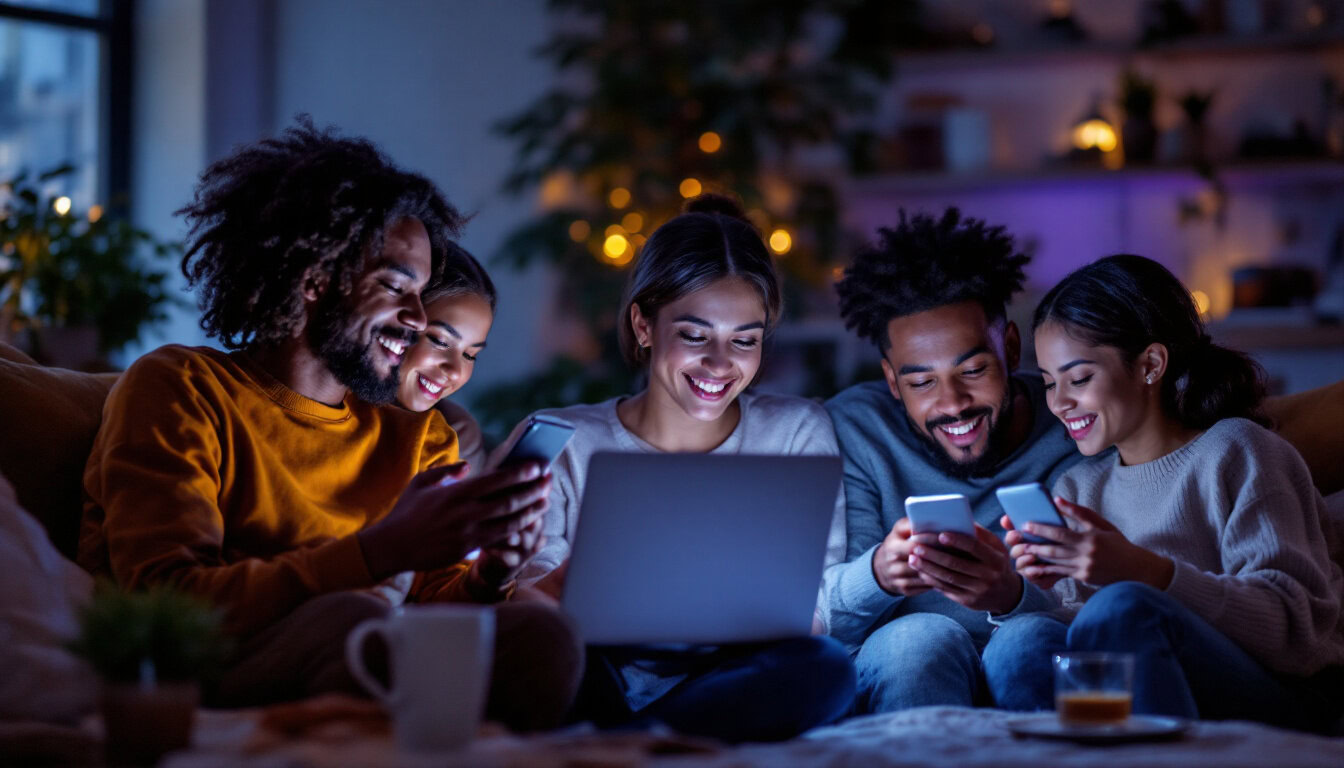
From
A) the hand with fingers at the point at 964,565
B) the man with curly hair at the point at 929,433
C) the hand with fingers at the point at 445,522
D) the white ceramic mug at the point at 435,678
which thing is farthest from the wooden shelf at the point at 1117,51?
the white ceramic mug at the point at 435,678

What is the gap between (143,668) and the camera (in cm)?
116

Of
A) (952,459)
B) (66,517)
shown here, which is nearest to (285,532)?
(66,517)

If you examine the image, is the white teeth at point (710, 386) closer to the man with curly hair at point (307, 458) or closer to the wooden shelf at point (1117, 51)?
the man with curly hair at point (307, 458)

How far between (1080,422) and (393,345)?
1.10 m

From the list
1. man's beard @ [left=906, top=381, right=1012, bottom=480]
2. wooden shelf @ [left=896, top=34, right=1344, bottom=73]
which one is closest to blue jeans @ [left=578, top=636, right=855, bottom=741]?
man's beard @ [left=906, top=381, right=1012, bottom=480]

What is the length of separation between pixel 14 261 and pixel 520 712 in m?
2.62

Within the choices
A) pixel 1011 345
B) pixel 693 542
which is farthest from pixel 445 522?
pixel 1011 345

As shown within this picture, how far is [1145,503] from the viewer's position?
201cm

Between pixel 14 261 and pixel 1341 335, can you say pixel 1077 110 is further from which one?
pixel 14 261

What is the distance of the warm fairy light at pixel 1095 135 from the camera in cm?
474

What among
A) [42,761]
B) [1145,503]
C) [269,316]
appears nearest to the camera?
[42,761]

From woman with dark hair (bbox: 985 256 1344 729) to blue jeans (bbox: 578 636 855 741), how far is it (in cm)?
31

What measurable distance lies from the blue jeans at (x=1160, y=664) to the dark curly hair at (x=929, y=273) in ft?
1.98

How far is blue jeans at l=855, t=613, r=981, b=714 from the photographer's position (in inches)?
73.5
